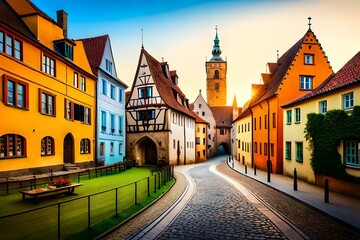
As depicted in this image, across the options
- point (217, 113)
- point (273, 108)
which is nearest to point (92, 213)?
point (273, 108)

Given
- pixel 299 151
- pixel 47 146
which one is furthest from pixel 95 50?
pixel 299 151

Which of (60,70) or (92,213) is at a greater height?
(60,70)

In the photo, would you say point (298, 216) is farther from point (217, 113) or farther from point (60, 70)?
point (217, 113)

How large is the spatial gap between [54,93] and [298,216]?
1758 centimetres

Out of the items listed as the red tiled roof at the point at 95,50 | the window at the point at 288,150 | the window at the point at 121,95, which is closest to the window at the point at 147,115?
the window at the point at 121,95

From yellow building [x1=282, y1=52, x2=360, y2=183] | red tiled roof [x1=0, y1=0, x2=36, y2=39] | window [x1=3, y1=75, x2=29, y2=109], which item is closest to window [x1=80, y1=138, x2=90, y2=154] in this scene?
window [x1=3, y1=75, x2=29, y2=109]

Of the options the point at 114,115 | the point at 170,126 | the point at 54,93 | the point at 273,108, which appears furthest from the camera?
the point at 170,126

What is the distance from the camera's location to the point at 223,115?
6688 centimetres

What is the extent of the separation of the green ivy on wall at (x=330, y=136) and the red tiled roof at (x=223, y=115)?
48242 millimetres

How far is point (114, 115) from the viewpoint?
95.5 feet

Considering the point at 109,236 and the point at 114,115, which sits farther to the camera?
the point at 114,115

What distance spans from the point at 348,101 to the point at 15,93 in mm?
19090

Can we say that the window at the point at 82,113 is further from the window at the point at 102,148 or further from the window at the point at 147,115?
the window at the point at 147,115

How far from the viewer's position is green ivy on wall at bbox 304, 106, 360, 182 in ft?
42.3
